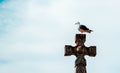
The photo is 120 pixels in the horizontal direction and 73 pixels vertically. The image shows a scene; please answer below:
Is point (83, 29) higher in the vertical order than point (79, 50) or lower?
higher

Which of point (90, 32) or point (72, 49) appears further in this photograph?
point (90, 32)

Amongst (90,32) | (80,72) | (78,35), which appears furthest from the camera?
(90,32)

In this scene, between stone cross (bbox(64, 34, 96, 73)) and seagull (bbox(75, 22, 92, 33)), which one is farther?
seagull (bbox(75, 22, 92, 33))

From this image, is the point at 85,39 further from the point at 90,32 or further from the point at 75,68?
the point at 90,32

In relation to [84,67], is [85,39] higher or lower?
higher

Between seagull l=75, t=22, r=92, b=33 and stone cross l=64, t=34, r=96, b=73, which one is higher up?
seagull l=75, t=22, r=92, b=33

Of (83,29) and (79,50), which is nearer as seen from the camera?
(79,50)

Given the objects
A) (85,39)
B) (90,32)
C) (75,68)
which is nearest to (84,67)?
(75,68)

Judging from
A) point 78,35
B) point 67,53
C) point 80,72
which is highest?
point 78,35

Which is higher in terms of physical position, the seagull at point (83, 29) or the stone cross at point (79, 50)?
the seagull at point (83, 29)

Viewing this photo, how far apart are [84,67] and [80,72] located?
31cm

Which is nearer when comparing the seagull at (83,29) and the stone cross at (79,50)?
the stone cross at (79,50)

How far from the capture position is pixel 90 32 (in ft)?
31.7

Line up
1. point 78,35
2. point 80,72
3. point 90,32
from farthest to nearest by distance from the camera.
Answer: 1. point 90,32
2. point 78,35
3. point 80,72
